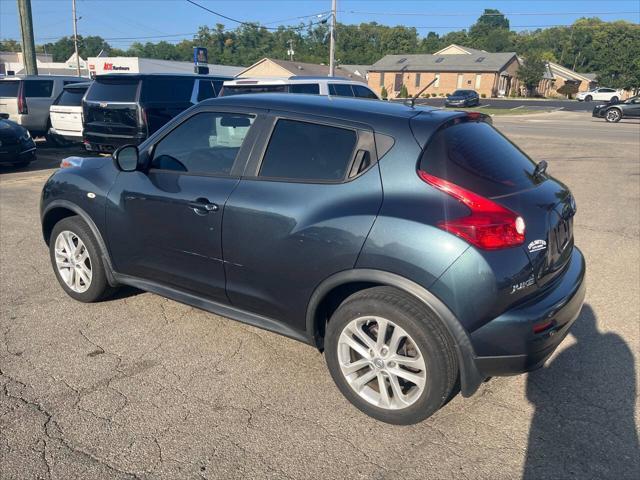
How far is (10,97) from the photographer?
14.3 metres

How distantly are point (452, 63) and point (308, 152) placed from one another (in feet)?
257

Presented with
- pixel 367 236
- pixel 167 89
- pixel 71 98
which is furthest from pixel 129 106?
pixel 367 236

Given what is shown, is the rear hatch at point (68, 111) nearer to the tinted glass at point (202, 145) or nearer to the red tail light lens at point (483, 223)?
A: the tinted glass at point (202, 145)

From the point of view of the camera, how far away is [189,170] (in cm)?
375

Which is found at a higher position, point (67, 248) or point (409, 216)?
point (409, 216)

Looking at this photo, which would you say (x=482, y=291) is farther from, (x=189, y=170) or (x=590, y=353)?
(x=189, y=170)

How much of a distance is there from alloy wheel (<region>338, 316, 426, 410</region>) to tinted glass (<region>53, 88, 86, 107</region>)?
11.7 meters

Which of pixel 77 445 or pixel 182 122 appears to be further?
pixel 182 122

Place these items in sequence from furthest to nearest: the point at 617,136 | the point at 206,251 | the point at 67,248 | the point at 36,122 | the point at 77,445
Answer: the point at 617,136, the point at 36,122, the point at 67,248, the point at 206,251, the point at 77,445

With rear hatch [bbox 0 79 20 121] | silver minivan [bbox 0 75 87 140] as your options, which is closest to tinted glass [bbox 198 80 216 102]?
silver minivan [bbox 0 75 87 140]

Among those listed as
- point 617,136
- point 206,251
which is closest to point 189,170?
point 206,251

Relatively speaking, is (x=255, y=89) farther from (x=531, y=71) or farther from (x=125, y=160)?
(x=531, y=71)

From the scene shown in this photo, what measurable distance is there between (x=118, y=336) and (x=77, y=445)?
49.1 inches

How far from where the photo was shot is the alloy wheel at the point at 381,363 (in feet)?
9.45
